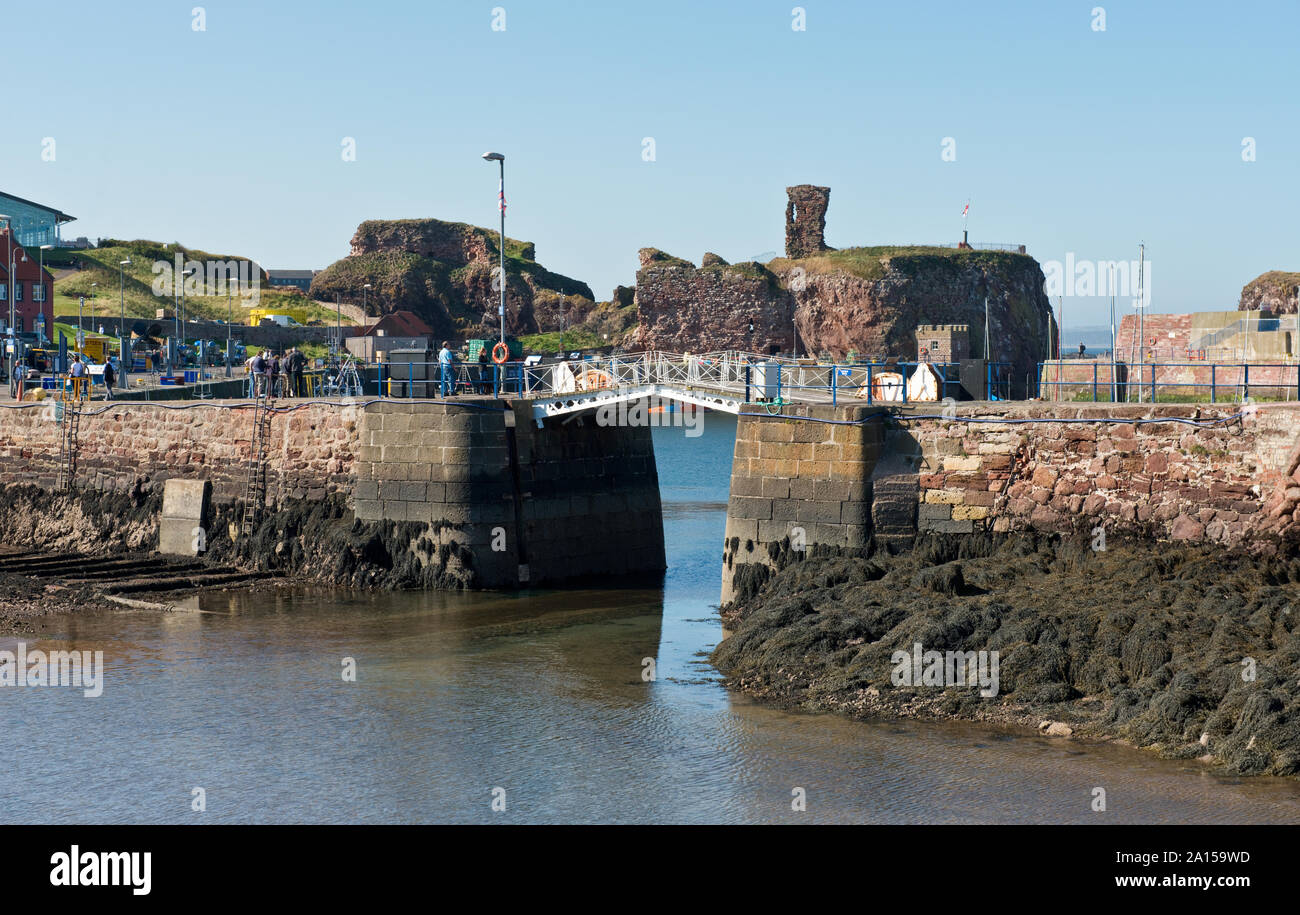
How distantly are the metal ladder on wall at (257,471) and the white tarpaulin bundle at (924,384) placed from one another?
15037 mm

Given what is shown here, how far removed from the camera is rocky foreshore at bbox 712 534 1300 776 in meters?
17.4

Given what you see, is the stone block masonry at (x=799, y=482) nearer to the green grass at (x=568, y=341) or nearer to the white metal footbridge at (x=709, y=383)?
the white metal footbridge at (x=709, y=383)

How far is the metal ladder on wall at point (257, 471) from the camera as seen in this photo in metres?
33.5

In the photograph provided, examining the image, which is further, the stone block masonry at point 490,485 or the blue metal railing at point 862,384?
the stone block masonry at point 490,485

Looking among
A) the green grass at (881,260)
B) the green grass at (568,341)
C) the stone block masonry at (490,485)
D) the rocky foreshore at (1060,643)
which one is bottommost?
the rocky foreshore at (1060,643)

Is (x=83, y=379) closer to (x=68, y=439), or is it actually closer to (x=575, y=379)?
(x=68, y=439)

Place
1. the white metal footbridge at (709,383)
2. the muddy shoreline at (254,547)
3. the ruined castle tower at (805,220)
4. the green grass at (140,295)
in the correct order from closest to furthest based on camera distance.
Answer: the white metal footbridge at (709,383) → the muddy shoreline at (254,547) → the green grass at (140,295) → the ruined castle tower at (805,220)

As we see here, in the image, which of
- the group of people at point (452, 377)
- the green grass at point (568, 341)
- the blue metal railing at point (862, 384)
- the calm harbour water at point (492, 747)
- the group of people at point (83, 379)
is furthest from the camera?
the green grass at point (568, 341)

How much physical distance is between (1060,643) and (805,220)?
345 ft

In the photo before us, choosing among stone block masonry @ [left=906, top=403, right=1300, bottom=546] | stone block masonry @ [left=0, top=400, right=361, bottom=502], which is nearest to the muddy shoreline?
stone block masonry @ [left=0, top=400, right=361, bottom=502]

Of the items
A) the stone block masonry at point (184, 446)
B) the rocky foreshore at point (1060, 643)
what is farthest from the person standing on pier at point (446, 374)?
the rocky foreshore at point (1060, 643)

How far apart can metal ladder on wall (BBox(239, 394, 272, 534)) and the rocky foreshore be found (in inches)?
552

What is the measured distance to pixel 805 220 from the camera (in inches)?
4811

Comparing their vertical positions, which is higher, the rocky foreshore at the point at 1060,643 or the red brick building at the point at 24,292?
the red brick building at the point at 24,292
